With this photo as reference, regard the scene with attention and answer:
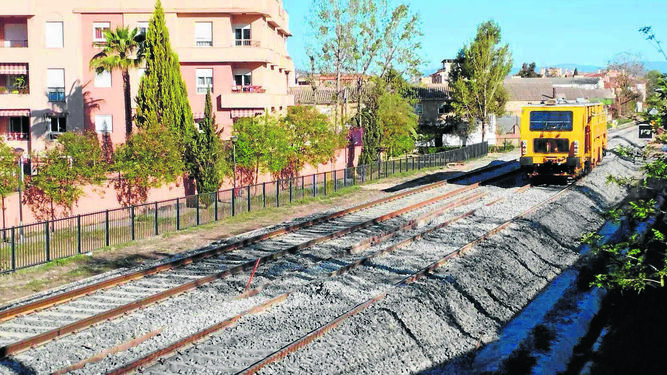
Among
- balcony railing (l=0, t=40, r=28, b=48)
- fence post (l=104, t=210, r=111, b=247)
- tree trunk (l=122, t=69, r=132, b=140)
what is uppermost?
balcony railing (l=0, t=40, r=28, b=48)

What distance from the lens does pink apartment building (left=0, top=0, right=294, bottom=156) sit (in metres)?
44.3

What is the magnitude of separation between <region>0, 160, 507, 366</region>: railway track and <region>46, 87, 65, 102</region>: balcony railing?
23.3m

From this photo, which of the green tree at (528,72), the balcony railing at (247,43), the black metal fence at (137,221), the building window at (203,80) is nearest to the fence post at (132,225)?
the black metal fence at (137,221)

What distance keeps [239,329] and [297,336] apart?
1174mm

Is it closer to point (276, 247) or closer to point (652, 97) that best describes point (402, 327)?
point (652, 97)

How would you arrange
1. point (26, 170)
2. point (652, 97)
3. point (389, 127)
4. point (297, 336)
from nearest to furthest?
1. point (652, 97)
2. point (297, 336)
3. point (26, 170)
4. point (389, 127)

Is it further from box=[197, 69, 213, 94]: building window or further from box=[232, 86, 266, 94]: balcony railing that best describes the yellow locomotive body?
box=[197, 69, 213, 94]: building window

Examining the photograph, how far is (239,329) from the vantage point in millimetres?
14773

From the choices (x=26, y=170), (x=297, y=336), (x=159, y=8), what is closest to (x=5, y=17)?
(x=159, y=8)

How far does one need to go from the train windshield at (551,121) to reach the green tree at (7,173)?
21.7 meters

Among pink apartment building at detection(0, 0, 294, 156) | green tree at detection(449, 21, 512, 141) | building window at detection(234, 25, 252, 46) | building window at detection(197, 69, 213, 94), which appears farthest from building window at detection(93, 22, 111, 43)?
green tree at detection(449, 21, 512, 141)

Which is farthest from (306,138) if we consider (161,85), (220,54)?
(161,85)

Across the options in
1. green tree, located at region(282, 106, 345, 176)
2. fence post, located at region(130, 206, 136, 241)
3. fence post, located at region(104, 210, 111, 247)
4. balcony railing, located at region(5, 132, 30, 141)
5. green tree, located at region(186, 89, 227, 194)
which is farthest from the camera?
balcony railing, located at region(5, 132, 30, 141)

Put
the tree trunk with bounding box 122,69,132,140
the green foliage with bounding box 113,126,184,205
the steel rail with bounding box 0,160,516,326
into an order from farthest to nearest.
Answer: the tree trunk with bounding box 122,69,132,140 < the green foliage with bounding box 113,126,184,205 < the steel rail with bounding box 0,160,516,326
